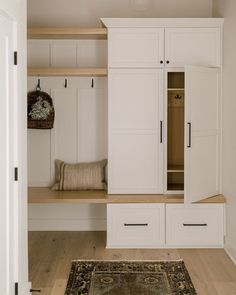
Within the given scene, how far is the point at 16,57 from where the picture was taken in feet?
10.1

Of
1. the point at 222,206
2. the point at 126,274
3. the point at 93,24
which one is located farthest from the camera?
the point at 93,24

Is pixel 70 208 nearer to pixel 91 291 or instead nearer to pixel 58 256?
pixel 58 256

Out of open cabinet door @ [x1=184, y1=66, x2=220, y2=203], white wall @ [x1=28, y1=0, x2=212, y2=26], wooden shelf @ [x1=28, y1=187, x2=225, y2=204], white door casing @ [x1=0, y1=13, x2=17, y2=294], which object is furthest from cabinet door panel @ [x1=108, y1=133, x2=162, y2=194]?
white door casing @ [x1=0, y1=13, x2=17, y2=294]

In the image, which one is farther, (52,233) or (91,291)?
(52,233)

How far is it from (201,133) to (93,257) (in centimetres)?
164

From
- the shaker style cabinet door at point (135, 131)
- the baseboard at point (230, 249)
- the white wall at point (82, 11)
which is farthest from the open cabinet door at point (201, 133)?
the white wall at point (82, 11)

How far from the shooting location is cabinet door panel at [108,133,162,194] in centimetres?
489

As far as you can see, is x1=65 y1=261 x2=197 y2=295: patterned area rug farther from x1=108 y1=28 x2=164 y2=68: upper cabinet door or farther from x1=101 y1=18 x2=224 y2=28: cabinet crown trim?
x1=101 y1=18 x2=224 y2=28: cabinet crown trim

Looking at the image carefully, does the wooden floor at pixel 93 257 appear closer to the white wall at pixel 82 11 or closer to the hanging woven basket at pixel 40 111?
the hanging woven basket at pixel 40 111

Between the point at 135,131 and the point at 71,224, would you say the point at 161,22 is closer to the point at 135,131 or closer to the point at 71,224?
the point at 135,131

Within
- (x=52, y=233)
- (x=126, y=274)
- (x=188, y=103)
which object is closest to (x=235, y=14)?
(x=188, y=103)

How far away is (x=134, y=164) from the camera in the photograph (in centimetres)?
491

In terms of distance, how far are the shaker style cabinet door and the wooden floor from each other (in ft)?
2.14

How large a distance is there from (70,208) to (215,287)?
230 cm
